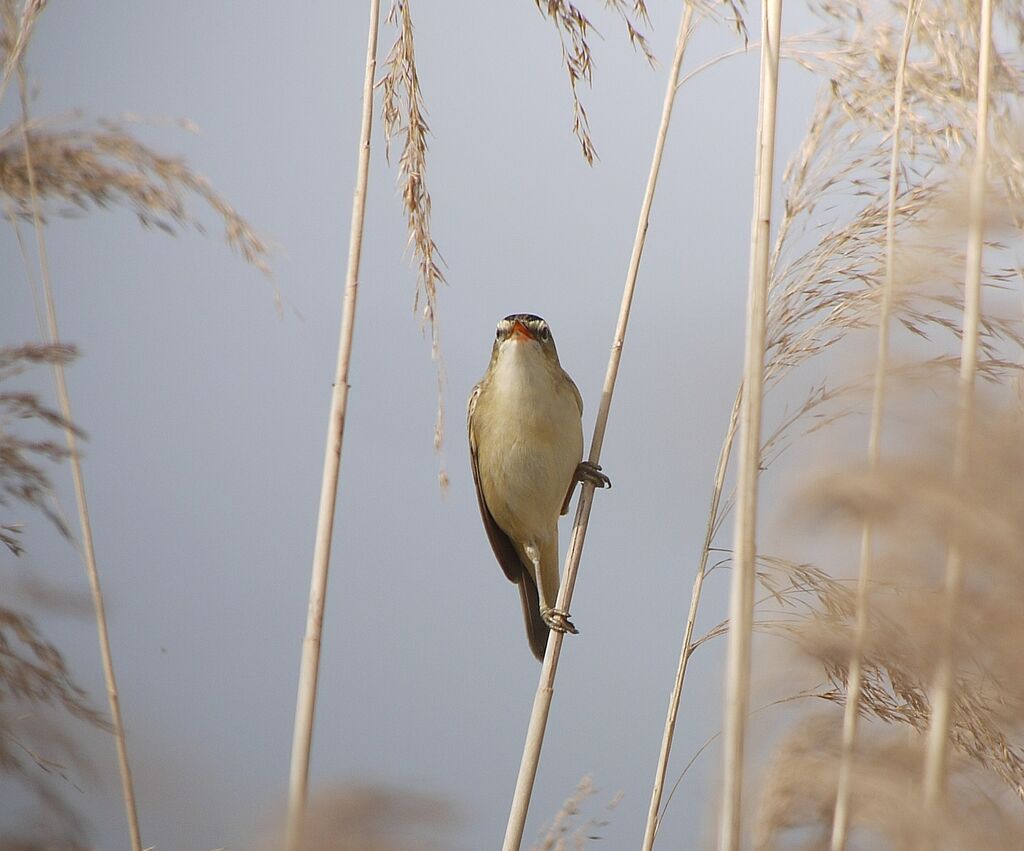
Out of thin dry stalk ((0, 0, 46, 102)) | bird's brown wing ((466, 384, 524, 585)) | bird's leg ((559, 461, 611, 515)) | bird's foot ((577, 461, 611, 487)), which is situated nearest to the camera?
thin dry stalk ((0, 0, 46, 102))

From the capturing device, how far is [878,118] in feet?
5.94

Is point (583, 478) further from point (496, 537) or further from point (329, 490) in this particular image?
point (329, 490)

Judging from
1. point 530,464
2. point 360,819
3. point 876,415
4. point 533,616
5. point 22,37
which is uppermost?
point 22,37

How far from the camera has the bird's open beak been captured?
2.42 meters

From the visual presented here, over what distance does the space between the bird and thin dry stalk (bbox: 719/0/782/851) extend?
40.2 inches

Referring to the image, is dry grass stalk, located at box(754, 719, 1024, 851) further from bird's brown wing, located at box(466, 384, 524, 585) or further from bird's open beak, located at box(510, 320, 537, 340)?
bird's brown wing, located at box(466, 384, 524, 585)

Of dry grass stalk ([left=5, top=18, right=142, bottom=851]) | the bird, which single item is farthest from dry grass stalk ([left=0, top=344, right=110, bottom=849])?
the bird

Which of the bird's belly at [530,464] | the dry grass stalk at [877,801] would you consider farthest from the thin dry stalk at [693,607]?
the bird's belly at [530,464]

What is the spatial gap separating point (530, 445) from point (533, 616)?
56cm

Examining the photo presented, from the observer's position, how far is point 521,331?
2.42m

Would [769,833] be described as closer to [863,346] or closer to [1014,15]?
[863,346]

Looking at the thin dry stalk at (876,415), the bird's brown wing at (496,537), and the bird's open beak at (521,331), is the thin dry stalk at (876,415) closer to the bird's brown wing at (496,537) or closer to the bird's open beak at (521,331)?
the bird's open beak at (521,331)

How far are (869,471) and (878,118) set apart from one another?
937 mm

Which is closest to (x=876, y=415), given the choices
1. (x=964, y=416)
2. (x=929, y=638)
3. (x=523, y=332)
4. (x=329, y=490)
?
(x=964, y=416)
